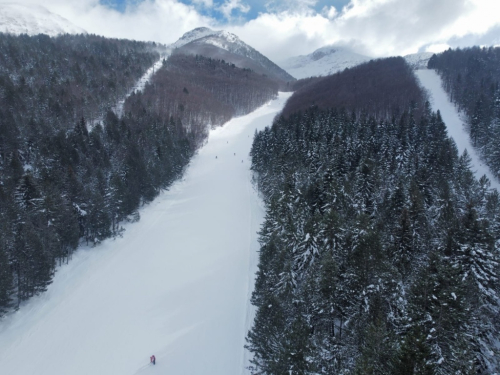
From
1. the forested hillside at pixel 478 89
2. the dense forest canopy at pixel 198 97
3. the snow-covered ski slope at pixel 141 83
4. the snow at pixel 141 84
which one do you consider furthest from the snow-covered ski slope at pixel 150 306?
the snow-covered ski slope at pixel 141 83

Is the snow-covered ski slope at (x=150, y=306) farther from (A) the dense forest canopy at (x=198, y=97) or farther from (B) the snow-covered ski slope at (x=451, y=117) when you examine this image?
(A) the dense forest canopy at (x=198, y=97)

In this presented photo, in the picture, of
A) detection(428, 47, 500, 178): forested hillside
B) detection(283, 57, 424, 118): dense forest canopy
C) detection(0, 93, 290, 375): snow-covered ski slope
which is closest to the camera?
detection(0, 93, 290, 375): snow-covered ski slope

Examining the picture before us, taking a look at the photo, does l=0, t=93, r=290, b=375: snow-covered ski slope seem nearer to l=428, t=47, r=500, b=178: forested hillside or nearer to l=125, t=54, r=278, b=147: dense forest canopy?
l=428, t=47, r=500, b=178: forested hillside

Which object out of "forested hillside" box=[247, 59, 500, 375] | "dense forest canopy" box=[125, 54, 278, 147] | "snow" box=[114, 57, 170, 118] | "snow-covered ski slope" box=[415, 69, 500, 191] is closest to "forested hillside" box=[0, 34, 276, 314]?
"dense forest canopy" box=[125, 54, 278, 147]

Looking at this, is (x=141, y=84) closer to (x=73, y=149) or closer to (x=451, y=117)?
(x=73, y=149)

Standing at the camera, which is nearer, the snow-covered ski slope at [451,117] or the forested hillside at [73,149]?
the forested hillside at [73,149]

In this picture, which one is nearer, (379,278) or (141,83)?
(379,278)

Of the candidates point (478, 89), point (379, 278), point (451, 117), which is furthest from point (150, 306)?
point (478, 89)
